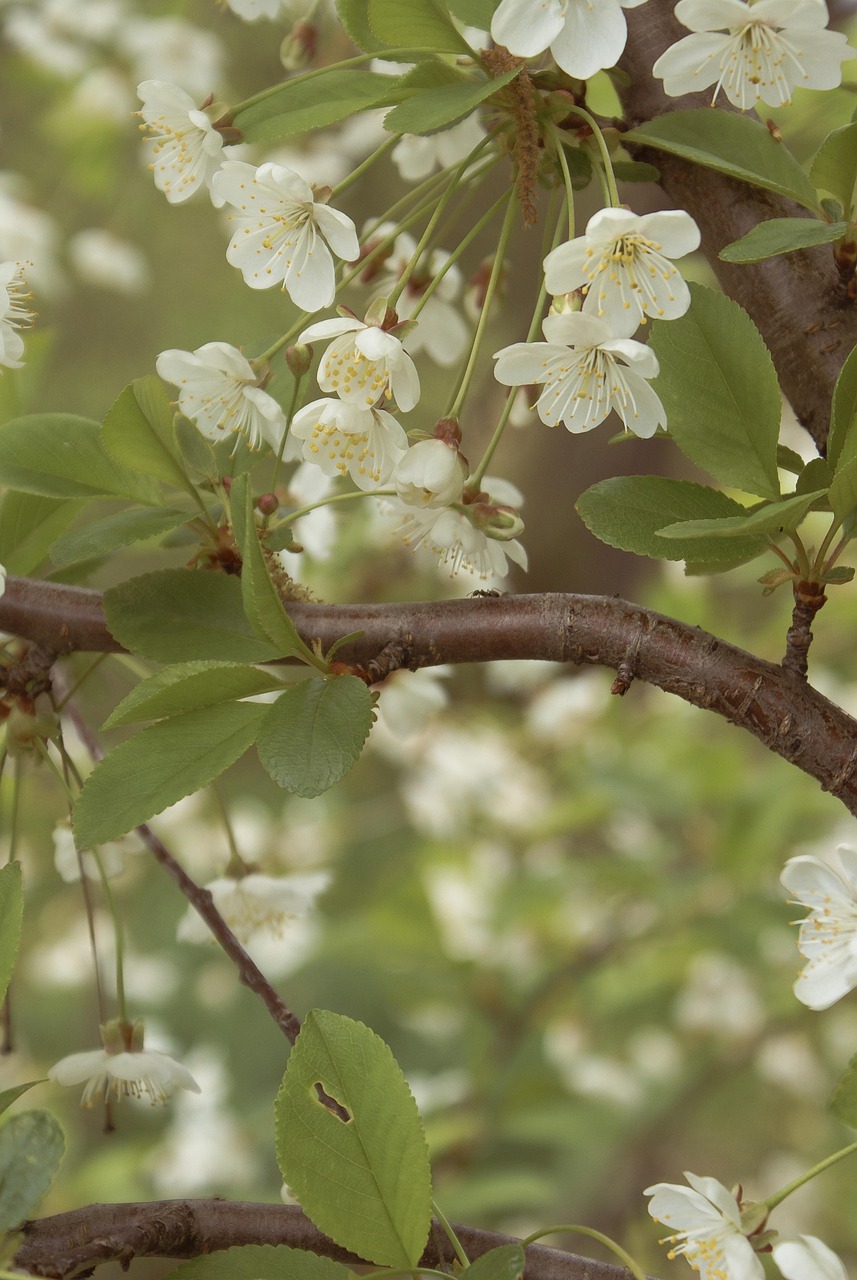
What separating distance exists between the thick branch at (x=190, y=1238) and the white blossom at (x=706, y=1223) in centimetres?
4

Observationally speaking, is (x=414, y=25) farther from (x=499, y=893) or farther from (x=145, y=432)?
(x=499, y=893)

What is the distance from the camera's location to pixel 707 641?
0.57 meters

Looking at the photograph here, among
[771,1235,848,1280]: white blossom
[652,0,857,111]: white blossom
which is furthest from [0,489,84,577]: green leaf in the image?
[771,1235,848,1280]: white blossom

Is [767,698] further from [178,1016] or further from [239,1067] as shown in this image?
[178,1016]

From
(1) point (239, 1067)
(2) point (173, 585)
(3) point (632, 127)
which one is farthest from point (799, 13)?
(1) point (239, 1067)

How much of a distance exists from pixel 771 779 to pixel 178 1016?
201 centimetres

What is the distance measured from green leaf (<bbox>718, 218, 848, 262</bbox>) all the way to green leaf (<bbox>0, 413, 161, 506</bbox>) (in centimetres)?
30

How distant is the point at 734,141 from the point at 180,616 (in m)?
0.33

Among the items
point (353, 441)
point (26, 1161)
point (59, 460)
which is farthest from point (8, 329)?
point (26, 1161)

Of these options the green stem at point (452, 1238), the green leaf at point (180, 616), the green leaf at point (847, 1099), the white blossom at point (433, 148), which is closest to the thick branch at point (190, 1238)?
the green stem at point (452, 1238)

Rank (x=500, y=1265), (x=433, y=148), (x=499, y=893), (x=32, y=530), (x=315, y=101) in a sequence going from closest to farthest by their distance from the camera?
(x=500, y=1265)
(x=315, y=101)
(x=32, y=530)
(x=433, y=148)
(x=499, y=893)

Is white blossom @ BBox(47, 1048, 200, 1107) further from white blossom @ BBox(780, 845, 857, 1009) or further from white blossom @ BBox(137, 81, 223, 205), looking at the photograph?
white blossom @ BBox(137, 81, 223, 205)

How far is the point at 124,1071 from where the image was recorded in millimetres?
721

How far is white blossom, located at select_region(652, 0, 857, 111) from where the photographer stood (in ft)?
1.76
